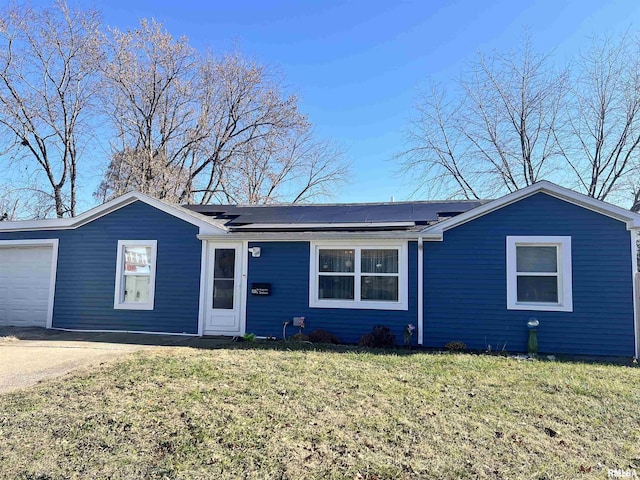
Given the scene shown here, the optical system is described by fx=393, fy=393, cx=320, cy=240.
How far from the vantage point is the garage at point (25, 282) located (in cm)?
1037

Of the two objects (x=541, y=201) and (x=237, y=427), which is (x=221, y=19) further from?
(x=237, y=427)

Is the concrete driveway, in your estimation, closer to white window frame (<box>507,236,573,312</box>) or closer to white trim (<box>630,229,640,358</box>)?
white window frame (<box>507,236,573,312</box>)

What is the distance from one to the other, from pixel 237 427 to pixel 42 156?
21.0 m

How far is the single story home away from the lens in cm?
786

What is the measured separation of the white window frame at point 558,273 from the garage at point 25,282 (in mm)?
11074

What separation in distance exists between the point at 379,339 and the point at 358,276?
1.46m

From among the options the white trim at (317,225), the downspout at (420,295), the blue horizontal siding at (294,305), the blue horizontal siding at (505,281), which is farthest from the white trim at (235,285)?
the blue horizontal siding at (505,281)

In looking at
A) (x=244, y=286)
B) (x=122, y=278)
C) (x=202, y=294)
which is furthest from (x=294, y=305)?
(x=122, y=278)

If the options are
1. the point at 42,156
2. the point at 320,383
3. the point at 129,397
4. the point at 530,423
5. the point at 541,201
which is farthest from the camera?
the point at 42,156

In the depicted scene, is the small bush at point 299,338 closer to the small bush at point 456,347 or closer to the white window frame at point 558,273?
the small bush at point 456,347

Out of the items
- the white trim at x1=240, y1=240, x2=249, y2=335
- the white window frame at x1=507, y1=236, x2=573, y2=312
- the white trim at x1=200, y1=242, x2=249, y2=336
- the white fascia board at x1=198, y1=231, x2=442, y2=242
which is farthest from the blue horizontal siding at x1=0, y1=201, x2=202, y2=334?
the white window frame at x1=507, y1=236, x2=573, y2=312

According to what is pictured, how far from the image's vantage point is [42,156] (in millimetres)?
19328

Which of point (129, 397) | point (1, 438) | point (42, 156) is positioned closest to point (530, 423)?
point (129, 397)

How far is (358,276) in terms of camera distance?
8.84 metres
